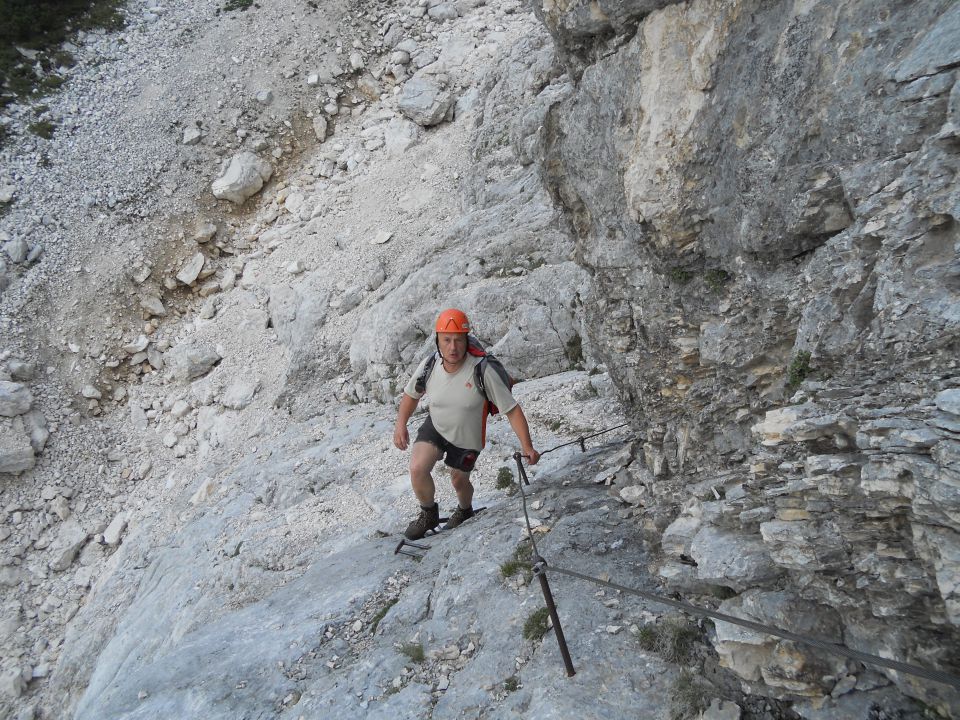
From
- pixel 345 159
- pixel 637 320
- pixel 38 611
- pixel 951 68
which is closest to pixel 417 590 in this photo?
pixel 637 320

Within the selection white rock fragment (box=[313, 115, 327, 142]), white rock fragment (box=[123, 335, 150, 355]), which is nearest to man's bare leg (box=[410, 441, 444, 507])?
white rock fragment (box=[123, 335, 150, 355])

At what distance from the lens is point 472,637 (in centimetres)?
518

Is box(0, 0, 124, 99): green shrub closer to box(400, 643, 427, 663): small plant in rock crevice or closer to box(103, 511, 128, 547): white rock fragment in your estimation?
box(103, 511, 128, 547): white rock fragment

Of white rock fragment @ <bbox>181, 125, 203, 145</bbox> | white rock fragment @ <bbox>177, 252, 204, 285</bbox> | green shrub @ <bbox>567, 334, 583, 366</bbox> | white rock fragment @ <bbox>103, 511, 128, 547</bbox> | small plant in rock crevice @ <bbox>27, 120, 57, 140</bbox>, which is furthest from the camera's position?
white rock fragment @ <bbox>181, 125, 203, 145</bbox>

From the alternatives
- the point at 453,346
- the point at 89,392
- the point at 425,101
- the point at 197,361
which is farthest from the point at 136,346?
the point at 453,346

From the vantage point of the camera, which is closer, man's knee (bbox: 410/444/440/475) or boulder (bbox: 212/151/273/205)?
man's knee (bbox: 410/444/440/475)

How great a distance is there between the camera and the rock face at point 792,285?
9.51 ft

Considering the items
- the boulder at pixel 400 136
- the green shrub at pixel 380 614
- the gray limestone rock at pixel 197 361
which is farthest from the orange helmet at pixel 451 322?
the boulder at pixel 400 136

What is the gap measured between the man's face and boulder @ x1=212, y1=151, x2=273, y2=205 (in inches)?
705

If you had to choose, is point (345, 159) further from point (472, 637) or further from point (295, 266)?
point (472, 637)

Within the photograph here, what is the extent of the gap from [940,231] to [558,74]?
15016 mm

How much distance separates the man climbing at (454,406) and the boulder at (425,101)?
52.0 feet

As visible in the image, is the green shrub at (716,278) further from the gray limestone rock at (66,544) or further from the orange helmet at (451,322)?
the gray limestone rock at (66,544)

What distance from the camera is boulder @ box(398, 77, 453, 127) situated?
20219 millimetres
